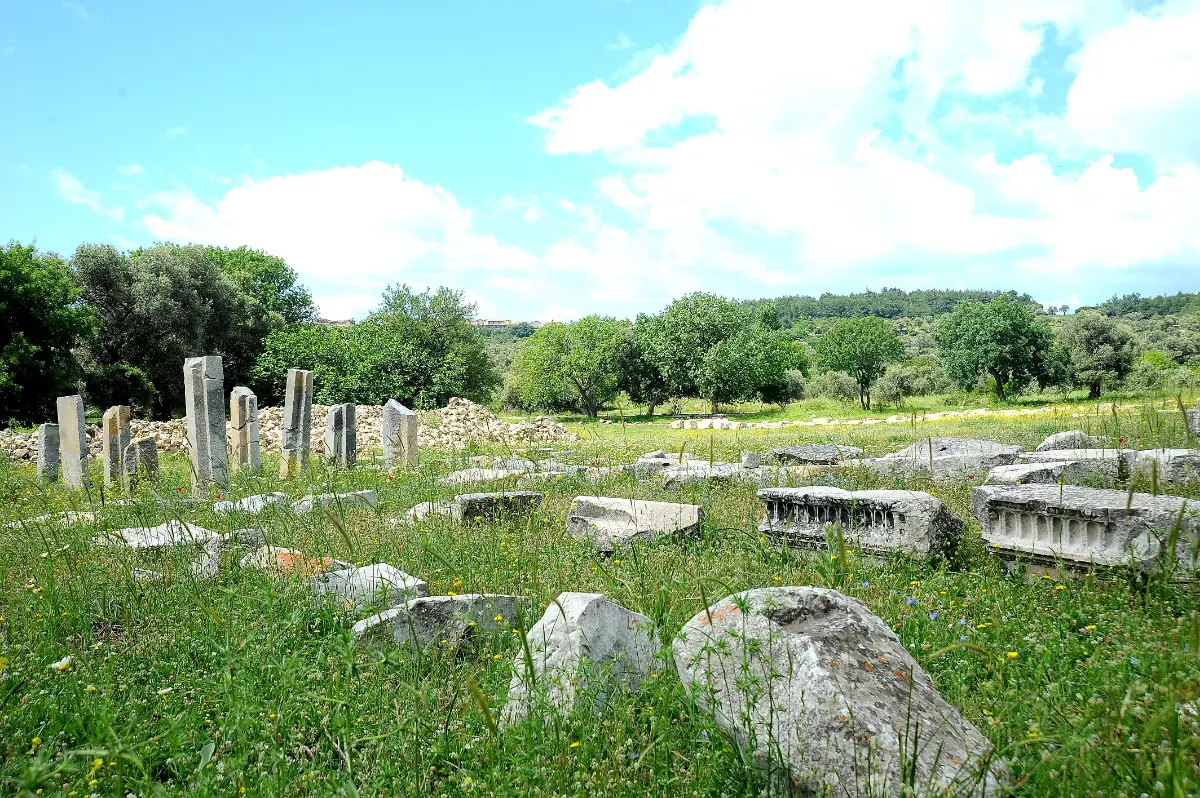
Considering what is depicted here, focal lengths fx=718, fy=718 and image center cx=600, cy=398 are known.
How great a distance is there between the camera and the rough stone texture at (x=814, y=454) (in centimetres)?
1425

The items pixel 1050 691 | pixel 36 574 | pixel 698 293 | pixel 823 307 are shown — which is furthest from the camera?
pixel 823 307

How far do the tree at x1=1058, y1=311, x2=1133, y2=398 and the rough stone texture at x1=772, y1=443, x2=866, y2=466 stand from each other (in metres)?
35.4

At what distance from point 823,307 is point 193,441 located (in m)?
165

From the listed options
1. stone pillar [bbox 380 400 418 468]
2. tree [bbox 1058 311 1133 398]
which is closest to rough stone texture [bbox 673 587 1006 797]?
stone pillar [bbox 380 400 418 468]

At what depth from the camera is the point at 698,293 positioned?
50.4 meters

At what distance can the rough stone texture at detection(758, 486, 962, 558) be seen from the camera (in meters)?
6.32

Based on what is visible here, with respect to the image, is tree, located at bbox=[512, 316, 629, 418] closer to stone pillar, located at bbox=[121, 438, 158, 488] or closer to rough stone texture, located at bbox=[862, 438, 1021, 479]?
stone pillar, located at bbox=[121, 438, 158, 488]

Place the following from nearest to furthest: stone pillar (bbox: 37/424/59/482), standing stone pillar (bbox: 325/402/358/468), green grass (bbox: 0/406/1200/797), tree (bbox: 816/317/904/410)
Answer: green grass (bbox: 0/406/1200/797)
standing stone pillar (bbox: 325/402/358/468)
stone pillar (bbox: 37/424/59/482)
tree (bbox: 816/317/904/410)

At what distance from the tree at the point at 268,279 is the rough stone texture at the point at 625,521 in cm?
4452

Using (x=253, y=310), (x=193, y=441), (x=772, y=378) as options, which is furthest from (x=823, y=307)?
(x=193, y=441)

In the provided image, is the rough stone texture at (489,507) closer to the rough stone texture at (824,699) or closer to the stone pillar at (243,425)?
the rough stone texture at (824,699)

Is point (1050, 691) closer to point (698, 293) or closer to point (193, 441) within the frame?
point (193, 441)

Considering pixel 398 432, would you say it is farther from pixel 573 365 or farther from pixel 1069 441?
pixel 573 365

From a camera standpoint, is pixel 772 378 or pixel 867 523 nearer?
pixel 867 523
